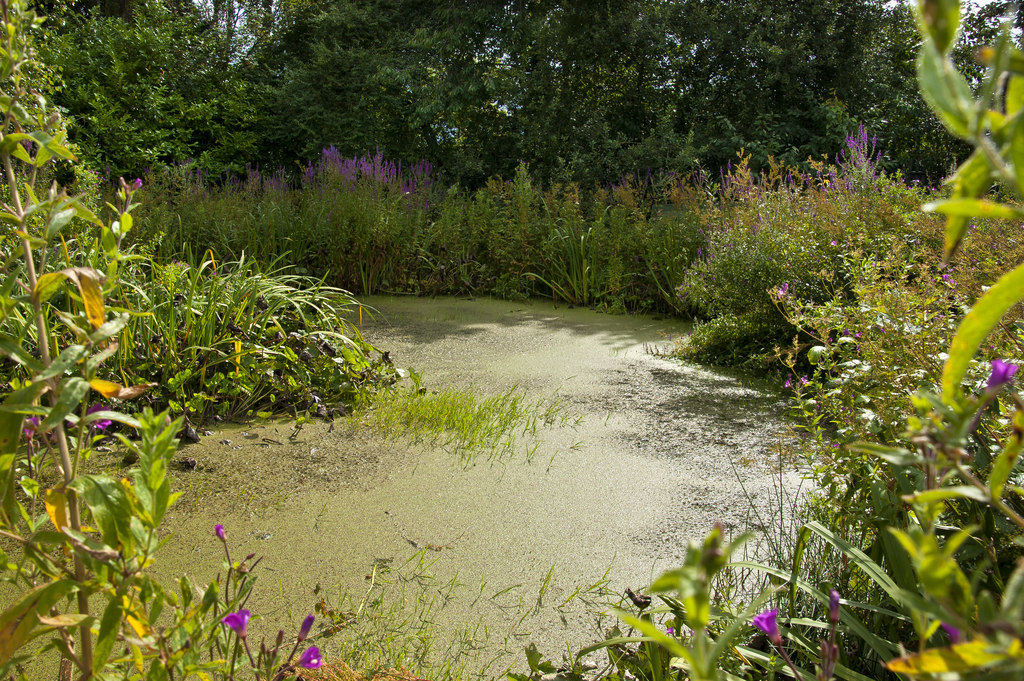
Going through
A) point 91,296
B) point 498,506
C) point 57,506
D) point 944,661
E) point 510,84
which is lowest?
point 498,506

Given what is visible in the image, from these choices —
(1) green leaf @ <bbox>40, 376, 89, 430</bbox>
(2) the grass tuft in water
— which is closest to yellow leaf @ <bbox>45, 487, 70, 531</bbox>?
(1) green leaf @ <bbox>40, 376, 89, 430</bbox>

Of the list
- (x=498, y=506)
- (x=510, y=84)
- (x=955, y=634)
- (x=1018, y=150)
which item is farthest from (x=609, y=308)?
(x=510, y=84)

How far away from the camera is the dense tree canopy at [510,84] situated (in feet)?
33.9

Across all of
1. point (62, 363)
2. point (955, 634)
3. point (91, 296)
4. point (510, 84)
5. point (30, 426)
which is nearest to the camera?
point (955, 634)

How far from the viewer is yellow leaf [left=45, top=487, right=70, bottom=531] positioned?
78 centimetres

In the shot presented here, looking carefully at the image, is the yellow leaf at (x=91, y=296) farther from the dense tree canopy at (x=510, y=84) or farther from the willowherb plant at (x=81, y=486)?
the dense tree canopy at (x=510, y=84)

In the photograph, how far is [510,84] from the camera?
1174 centimetres

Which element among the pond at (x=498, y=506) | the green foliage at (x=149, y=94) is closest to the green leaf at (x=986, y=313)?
the pond at (x=498, y=506)

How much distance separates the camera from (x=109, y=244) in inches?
34.0

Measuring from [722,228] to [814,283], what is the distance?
5.51ft

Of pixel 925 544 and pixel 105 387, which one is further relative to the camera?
pixel 105 387

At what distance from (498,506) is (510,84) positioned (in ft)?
35.9

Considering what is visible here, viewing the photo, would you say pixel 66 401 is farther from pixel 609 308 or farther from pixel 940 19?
pixel 609 308

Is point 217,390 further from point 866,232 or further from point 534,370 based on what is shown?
point 866,232
